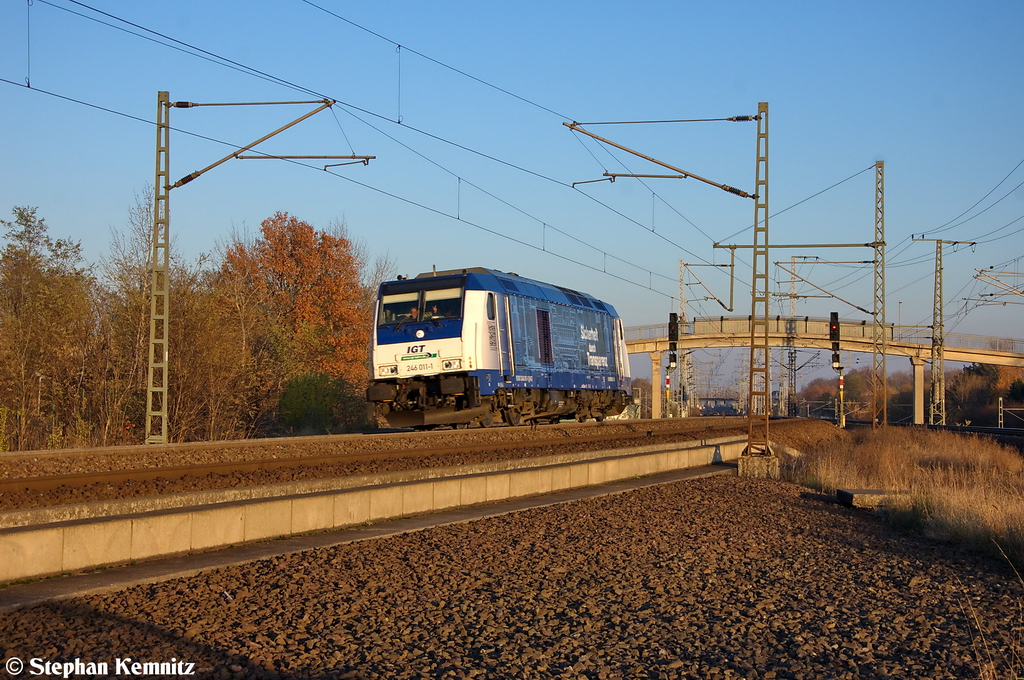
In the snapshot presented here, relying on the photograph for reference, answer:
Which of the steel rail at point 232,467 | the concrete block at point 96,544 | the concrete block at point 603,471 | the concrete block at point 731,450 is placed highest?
the concrete block at point 96,544

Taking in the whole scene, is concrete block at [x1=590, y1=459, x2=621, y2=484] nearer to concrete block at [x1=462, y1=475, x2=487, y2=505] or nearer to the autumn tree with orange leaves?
concrete block at [x1=462, y1=475, x2=487, y2=505]

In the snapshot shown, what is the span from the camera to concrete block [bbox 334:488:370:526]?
34.3ft

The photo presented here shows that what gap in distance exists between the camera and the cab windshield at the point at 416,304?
22.7 meters

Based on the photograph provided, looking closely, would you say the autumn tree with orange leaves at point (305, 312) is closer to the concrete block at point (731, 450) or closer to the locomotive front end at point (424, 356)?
the locomotive front end at point (424, 356)

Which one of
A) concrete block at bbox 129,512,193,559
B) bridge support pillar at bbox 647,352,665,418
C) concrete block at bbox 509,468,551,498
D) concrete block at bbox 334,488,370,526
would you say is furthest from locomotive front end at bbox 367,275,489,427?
bridge support pillar at bbox 647,352,665,418

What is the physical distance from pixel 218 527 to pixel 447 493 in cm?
398

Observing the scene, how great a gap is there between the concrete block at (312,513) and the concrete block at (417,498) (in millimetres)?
1365

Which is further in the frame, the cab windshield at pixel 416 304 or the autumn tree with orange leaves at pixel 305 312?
the autumn tree with orange leaves at pixel 305 312

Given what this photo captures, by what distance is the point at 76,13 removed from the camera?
51.8 ft

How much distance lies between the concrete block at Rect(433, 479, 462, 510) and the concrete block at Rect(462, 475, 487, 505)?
0.11 m

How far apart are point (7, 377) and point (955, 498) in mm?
19373

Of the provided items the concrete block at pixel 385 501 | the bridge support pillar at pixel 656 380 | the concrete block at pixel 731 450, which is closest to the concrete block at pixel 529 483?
the concrete block at pixel 385 501

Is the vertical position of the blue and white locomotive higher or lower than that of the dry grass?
higher
